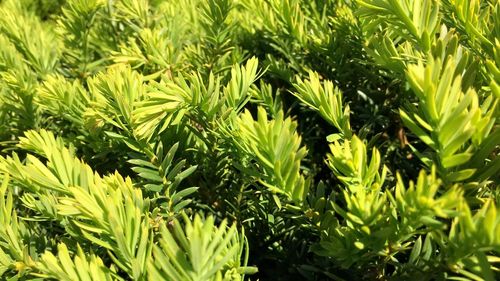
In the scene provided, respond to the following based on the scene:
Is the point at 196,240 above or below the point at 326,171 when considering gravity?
above

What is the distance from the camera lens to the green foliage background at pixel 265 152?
1.56ft

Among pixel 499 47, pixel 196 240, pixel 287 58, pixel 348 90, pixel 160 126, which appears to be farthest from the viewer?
pixel 287 58

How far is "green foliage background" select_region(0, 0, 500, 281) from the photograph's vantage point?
47 centimetres

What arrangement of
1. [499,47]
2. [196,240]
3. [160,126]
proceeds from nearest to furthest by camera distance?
[196,240], [499,47], [160,126]

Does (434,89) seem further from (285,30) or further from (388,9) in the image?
(285,30)

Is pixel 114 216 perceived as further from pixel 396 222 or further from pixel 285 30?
pixel 285 30

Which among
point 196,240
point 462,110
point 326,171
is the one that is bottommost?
point 326,171

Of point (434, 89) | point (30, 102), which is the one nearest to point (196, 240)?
point (434, 89)

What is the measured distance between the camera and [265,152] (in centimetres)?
54

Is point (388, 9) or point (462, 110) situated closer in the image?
point (462, 110)

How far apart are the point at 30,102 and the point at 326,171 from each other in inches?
23.6

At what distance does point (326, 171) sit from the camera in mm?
911

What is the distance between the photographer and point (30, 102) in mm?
929

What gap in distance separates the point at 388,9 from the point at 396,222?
271mm
